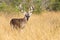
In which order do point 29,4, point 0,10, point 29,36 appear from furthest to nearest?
point 29,4
point 0,10
point 29,36

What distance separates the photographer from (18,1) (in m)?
18.2

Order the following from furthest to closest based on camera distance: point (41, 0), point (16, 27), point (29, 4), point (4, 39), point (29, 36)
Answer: point (41, 0) → point (29, 4) → point (16, 27) → point (29, 36) → point (4, 39)

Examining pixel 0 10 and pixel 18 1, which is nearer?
pixel 0 10

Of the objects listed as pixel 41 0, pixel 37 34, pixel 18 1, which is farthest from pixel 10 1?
pixel 37 34

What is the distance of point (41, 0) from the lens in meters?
19.5

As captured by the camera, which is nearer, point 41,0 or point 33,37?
point 33,37

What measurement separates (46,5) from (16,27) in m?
12.3

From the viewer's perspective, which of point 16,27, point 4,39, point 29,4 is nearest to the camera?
point 4,39

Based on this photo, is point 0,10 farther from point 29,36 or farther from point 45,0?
point 29,36

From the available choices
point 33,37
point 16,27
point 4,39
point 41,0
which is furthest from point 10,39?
point 41,0

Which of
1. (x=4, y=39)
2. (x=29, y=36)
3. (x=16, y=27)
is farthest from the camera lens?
(x=16, y=27)

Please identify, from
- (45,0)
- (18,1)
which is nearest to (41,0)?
(45,0)

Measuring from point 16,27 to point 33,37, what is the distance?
1771 millimetres

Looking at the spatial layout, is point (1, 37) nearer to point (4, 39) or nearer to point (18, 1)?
point (4, 39)
